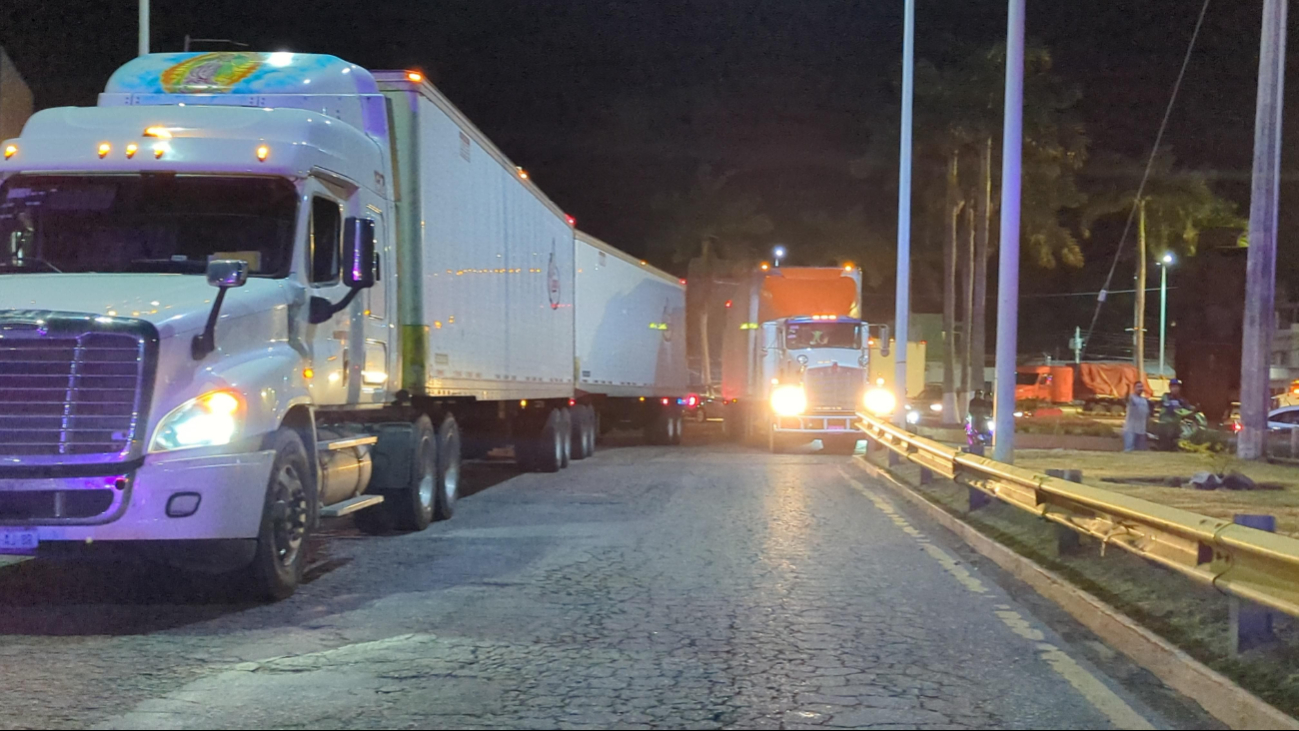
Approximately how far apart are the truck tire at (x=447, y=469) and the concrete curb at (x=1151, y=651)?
18.5 feet

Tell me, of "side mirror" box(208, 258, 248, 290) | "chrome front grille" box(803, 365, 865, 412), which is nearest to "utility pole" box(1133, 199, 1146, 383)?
"chrome front grille" box(803, 365, 865, 412)

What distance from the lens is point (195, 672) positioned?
6.33 metres

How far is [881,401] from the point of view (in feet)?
88.5

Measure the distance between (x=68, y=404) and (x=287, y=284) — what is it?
6.45 feet

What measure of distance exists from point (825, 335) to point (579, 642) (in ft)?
63.2

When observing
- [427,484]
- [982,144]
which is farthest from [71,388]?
[982,144]

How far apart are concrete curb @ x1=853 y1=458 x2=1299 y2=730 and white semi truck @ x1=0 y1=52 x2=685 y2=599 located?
211 inches

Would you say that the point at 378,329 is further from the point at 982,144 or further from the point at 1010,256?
the point at 982,144

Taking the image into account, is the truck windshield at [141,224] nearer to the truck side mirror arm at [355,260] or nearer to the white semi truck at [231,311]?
the white semi truck at [231,311]

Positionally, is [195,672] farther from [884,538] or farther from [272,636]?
[884,538]

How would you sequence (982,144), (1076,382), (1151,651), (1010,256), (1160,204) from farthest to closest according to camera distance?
1. (1076,382)
2. (1160,204)
3. (982,144)
4. (1010,256)
5. (1151,651)

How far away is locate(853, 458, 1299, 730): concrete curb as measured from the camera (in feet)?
17.4

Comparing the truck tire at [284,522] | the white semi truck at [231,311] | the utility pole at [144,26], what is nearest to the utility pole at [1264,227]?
the white semi truck at [231,311]

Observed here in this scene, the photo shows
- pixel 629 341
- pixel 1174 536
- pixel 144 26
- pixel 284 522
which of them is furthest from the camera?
pixel 629 341
